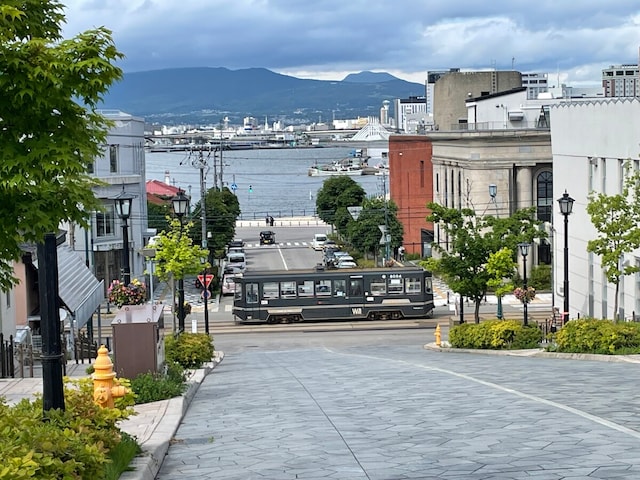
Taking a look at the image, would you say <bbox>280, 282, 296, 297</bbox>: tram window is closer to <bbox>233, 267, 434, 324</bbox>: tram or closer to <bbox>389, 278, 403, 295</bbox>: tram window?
<bbox>233, 267, 434, 324</bbox>: tram

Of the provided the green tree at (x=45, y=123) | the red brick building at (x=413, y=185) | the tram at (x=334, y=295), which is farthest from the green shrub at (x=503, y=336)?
the red brick building at (x=413, y=185)

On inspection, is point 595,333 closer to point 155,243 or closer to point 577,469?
point 155,243

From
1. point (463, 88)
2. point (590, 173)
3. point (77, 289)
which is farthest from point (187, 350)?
point (463, 88)

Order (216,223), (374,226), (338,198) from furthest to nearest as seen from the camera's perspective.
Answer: (338,198)
(216,223)
(374,226)

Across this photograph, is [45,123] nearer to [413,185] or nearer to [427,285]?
[427,285]

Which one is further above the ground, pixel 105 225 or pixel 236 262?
pixel 105 225

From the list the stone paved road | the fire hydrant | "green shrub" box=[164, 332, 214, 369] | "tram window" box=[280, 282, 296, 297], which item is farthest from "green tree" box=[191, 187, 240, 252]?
the fire hydrant

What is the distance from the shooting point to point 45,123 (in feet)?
28.4

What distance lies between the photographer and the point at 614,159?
39750mm

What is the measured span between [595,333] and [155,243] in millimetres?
14068

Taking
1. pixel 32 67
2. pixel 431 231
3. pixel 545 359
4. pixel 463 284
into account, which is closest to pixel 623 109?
pixel 463 284

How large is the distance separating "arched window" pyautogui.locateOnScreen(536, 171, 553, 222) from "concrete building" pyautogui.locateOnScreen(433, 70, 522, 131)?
1225 inches

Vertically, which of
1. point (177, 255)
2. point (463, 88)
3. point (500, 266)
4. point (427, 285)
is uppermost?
point (463, 88)

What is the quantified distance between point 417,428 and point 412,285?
136ft
